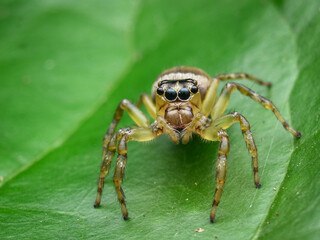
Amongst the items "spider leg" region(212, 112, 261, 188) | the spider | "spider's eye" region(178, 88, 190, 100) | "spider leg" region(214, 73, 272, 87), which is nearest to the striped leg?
the spider

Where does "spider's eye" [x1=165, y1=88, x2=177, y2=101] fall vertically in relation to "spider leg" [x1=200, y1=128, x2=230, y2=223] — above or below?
above

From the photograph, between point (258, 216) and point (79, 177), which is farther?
point (79, 177)

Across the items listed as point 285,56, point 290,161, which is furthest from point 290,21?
point 290,161

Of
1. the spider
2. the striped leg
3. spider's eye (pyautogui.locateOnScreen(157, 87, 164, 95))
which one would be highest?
spider's eye (pyautogui.locateOnScreen(157, 87, 164, 95))

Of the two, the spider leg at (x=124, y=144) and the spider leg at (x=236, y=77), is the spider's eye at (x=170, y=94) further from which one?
the spider leg at (x=236, y=77)

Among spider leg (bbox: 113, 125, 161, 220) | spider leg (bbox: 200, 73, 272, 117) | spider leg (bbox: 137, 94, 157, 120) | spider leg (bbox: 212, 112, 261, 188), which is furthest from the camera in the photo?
spider leg (bbox: 137, 94, 157, 120)

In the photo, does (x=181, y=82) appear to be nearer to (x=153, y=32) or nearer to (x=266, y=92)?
(x=266, y=92)

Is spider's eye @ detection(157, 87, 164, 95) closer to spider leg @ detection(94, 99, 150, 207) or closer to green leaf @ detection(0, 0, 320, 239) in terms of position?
spider leg @ detection(94, 99, 150, 207)
